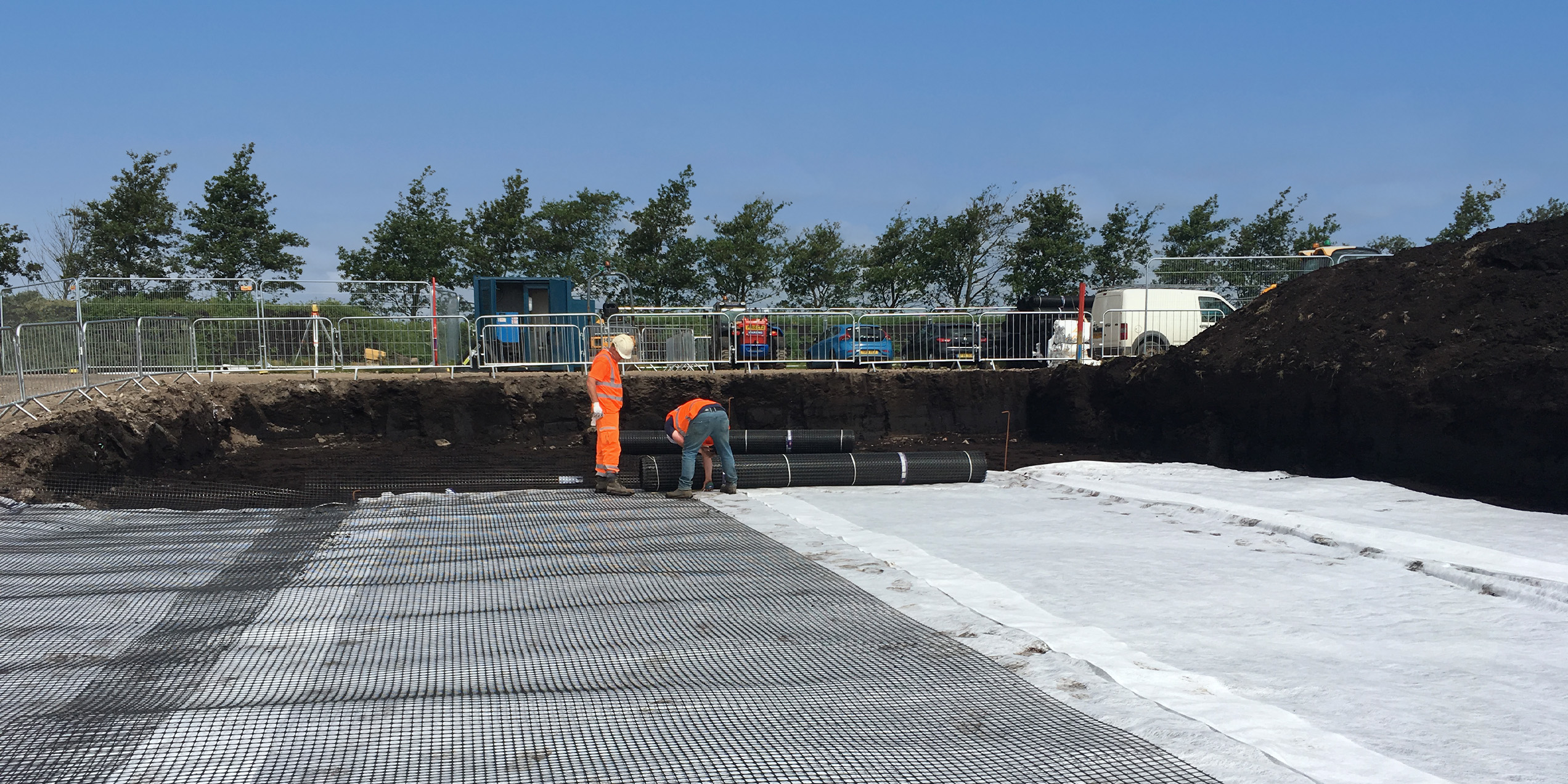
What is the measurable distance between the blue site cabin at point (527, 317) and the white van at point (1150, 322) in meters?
9.47

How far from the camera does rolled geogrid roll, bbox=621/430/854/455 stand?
39.7ft

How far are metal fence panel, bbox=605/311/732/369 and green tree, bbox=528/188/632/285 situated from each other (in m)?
16.3

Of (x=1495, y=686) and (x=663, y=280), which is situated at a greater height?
(x=663, y=280)

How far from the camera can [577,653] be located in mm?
3998

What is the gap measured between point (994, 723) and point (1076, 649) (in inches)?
40.3

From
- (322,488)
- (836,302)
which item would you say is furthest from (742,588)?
(836,302)

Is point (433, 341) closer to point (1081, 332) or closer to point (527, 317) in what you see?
point (527, 317)

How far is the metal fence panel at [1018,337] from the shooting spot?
16766mm

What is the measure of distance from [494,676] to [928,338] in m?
13.9

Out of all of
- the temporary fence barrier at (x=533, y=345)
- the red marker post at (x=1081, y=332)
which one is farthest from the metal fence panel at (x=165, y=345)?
the red marker post at (x=1081, y=332)

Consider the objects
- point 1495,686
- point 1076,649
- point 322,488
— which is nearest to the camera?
point 1495,686

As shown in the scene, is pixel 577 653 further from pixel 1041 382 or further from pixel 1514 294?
pixel 1041 382

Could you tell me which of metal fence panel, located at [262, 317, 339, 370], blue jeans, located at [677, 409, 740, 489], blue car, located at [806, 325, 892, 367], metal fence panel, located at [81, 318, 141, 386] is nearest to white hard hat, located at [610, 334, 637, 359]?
blue jeans, located at [677, 409, 740, 489]

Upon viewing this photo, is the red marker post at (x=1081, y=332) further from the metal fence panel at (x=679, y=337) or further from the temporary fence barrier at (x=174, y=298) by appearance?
the temporary fence barrier at (x=174, y=298)
